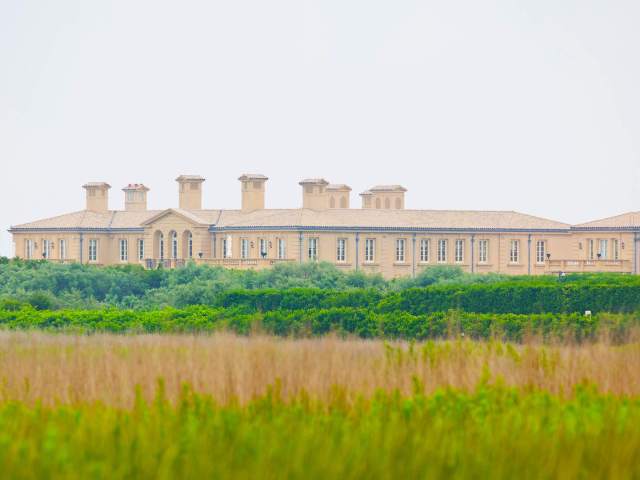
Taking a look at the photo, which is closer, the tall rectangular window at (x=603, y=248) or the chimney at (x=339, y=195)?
the tall rectangular window at (x=603, y=248)

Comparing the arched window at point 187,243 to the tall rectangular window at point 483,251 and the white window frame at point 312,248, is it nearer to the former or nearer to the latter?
the white window frame at point 312,248

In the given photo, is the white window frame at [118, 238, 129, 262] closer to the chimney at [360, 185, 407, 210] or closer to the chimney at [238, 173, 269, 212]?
the chimney at [238, 173, 269, 212]

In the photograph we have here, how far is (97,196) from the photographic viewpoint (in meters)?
81.1

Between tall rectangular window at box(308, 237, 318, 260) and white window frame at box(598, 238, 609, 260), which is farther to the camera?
white window frame at box(598, 238, 609, 260)

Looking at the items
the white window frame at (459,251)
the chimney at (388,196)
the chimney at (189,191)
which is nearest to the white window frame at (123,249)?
the chimney at (189,191)

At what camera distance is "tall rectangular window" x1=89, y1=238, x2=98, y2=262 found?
251 ft

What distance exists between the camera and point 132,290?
5050cm

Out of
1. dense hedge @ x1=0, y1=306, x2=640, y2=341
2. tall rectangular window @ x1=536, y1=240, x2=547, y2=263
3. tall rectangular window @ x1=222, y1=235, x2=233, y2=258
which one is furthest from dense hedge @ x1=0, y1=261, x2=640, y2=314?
tall rectangular window @ x1=536, y1=240, x2=547, y2=263

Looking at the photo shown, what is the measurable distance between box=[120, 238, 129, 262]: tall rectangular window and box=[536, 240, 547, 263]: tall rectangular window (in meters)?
22.4

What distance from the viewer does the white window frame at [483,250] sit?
69250 mm

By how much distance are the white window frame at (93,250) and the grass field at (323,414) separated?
58.9 meters

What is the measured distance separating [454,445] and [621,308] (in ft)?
75.6

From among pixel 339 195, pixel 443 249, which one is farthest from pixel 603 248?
pixel 339 195

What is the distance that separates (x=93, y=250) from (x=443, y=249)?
20.0m
